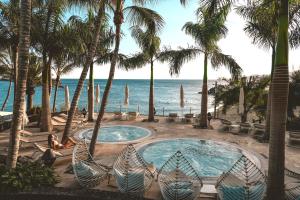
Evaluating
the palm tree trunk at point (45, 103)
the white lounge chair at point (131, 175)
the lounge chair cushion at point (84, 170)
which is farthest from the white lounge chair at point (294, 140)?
the palm tree trunk at point (45, 103)

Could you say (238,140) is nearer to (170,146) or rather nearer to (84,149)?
(170,146)

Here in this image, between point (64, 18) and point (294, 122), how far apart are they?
59.0ft

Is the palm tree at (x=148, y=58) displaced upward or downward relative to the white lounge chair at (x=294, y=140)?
upward

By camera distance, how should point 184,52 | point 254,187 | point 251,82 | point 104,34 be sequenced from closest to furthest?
1. point 254,187
2. point 184,52
3. point 104,34
4. point 251,82

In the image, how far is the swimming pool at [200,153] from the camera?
11902mm

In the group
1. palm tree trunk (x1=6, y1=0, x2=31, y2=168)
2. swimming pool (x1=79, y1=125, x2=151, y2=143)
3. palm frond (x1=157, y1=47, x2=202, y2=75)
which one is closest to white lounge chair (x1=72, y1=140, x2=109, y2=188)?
palm tree trunk (x1=6, y1=0, x2=31, y2=168)

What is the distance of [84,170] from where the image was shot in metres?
8.12

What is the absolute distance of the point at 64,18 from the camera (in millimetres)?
15711

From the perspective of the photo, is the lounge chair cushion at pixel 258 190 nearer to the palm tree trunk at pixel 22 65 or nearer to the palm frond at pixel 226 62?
the palm tree trunk at pixel 22 65

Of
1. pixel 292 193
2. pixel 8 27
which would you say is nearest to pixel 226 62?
pixel 292 193

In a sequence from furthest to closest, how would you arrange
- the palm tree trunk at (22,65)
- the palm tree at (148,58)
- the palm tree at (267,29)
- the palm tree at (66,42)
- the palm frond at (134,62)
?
the palm frond at (134,62) < the palm tree at (148,58) < the palm tree at (66,42) < the palm tree at (267,29) < the palm tree trunk at (22,65)

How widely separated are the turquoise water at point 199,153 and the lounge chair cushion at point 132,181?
4.13 meters

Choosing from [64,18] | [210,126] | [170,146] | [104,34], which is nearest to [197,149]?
[170,146]

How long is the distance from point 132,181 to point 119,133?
10890 mm
